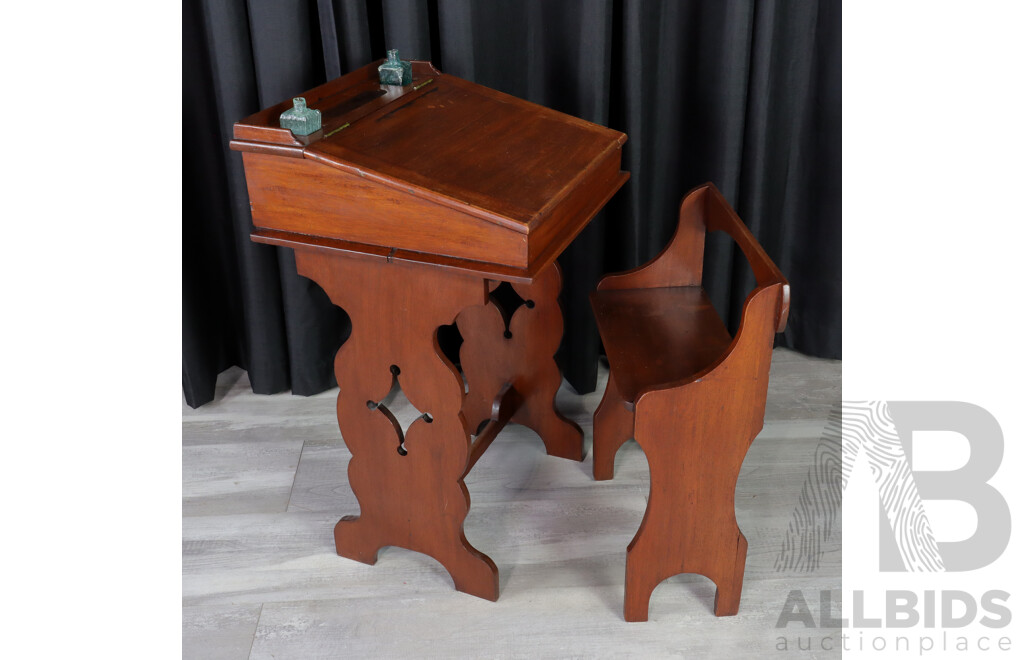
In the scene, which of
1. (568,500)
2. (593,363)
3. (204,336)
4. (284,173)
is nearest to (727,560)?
(568,500)

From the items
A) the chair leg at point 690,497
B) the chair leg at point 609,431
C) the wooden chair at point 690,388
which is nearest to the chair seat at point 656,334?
the wooden chair at point 690,388

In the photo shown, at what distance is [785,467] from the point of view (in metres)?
2.26

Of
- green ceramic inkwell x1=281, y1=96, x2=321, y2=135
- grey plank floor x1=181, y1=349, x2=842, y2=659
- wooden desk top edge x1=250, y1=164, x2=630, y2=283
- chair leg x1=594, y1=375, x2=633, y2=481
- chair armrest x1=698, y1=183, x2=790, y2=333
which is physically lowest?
grey plank floor x1=181, y1=349, x2=842, y2=659

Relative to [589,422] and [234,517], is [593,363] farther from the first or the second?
[234,517]

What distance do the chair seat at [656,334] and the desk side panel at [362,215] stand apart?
461 millimetres

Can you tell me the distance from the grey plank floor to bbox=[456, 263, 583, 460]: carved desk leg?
91 mm

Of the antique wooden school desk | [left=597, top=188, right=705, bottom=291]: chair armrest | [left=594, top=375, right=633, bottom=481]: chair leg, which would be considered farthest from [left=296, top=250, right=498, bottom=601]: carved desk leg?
[left=597, top=188, right=705, bottom=291]: chair armrest

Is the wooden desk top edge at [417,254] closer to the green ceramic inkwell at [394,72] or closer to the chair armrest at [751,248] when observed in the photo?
the chair armrest at [751,248]

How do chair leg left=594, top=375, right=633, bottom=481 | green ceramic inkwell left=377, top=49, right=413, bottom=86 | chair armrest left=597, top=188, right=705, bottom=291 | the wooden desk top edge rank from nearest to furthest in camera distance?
the wooden desk top edge
green ceramic inkwell left=377, top=49, right=413, bottom=86
chair armrest left=597, top=188, right=705, bottom=291
chair leg left=594, top=375, right=633, bottom=481

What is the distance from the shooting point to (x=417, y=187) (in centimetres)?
149

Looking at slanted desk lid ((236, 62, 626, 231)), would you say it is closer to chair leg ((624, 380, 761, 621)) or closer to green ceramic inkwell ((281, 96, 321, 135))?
green ceramic inkwell ((281, 96, 321, 135))

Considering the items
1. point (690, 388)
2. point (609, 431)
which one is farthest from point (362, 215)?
point (609, 431)

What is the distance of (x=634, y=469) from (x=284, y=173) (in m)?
1.25

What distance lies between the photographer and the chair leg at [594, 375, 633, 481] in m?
2.18
